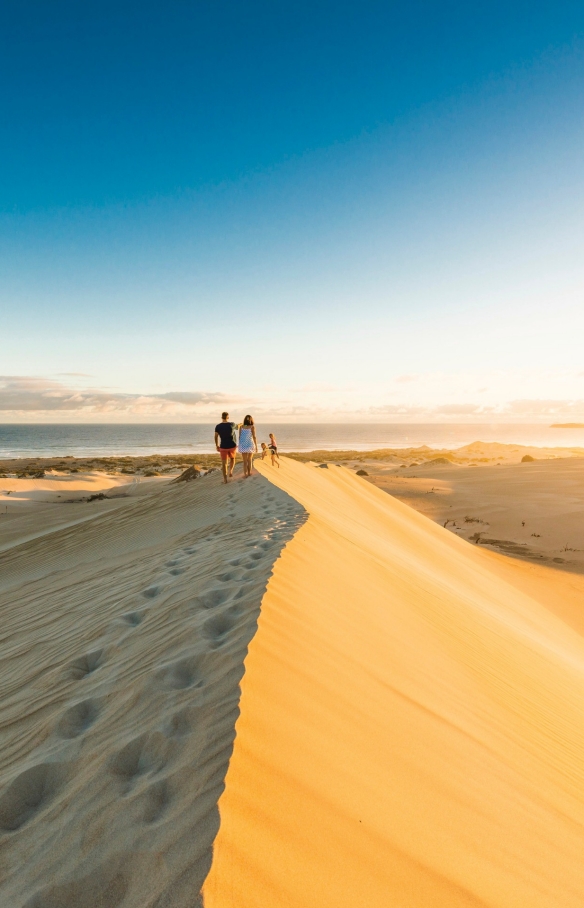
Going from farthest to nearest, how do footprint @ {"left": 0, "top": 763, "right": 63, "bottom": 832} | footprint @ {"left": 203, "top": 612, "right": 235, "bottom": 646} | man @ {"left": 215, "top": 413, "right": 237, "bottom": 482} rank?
man @ {"left": 215, "top": 413, "right": 237, "bottom": 482} → footprint @ {"left": 203, "top": 612, "right": 235, "bottom": 646} → footprint @ {"left": 0, "top": 763, "right": 63, "bottom": 832}

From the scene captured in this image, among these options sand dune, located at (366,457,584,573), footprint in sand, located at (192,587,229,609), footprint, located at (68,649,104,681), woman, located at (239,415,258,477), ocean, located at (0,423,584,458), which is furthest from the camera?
ocean, located at (0,423,584,458)

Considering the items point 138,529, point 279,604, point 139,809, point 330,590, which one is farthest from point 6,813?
point 138,529

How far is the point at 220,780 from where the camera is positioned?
5.36 ft

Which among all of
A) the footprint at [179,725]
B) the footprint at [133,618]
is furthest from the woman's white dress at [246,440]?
the footprint at [179,725]

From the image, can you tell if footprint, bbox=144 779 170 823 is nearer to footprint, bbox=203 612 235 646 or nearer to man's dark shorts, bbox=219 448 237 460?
footprint, bbox=203 612 235 646

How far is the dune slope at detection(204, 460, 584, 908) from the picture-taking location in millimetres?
1481

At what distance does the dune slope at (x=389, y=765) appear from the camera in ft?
4.86

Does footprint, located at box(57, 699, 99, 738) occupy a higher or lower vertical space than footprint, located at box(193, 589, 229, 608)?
lower

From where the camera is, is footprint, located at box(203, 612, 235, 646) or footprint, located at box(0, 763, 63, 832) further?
footprint, located at box(203, 612, 235, 646)

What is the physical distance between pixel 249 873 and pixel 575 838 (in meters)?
1.58


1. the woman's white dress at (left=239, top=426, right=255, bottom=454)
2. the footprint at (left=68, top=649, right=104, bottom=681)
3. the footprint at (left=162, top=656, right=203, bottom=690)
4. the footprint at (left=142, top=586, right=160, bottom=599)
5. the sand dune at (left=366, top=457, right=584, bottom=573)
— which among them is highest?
the woman's white dress at (left=239, top=426, right=255, bottom=454)

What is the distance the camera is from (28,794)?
1911 mm

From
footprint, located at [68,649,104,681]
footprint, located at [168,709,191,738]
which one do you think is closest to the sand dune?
footprint, located at [68,649,104,681]

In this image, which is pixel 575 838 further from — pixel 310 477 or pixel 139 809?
pixel 310 477
